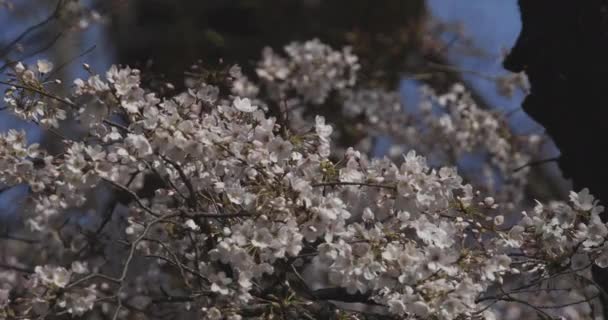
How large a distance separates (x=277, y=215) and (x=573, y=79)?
1161 mm

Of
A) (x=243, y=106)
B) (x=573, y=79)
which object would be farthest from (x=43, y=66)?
(x=573, y=79)

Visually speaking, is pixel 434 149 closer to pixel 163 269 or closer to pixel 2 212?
pixel 163 269

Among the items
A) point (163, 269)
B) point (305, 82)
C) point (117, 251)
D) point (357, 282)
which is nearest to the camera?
point (357, 282)

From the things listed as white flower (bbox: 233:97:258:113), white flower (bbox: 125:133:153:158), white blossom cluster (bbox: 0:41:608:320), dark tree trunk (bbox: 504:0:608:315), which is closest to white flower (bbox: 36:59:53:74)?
white blossom cluster (bbox: 0:41:608:320)

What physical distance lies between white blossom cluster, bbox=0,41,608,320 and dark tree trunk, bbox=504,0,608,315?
0.42m

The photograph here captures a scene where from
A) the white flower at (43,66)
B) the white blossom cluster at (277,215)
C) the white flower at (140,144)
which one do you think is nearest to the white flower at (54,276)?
the white blossom cluster at (277,215)

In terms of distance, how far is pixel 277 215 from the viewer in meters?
2.05

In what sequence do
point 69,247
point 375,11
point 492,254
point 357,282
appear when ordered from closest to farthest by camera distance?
1. point 357,282
2. point 492,254
3. point 69,247
4. point 375,11

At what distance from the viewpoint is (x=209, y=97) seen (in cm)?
240

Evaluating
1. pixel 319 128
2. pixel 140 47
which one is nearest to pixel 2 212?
pixel 140 47

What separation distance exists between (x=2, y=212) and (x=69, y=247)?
1.04m

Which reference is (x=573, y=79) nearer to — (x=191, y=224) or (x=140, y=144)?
(x=191, y=224)

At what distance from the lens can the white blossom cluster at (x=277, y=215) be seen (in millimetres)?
2031

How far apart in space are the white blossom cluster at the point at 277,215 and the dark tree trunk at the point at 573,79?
1.39 ft
